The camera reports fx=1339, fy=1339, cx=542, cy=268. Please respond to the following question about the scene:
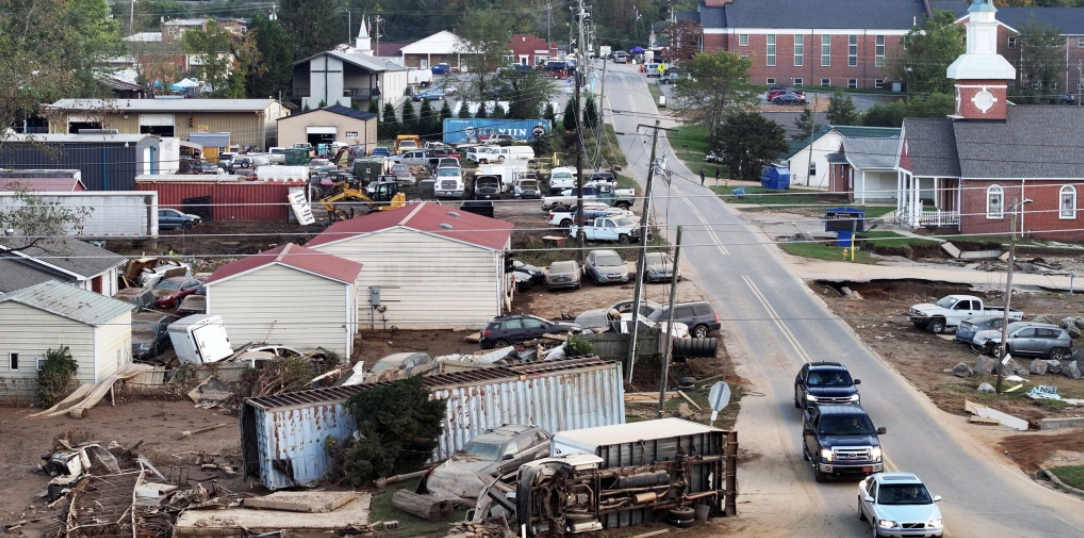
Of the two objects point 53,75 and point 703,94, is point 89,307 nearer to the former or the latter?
point 53,75

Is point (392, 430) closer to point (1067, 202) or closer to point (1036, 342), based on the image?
point (1036, 342)

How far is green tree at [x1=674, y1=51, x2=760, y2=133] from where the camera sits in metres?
87.3

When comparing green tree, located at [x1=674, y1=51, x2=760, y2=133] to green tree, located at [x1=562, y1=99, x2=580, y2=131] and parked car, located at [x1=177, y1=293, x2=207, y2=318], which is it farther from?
parked car, located at [x1=177, y1=293, x2=207, y2=318]

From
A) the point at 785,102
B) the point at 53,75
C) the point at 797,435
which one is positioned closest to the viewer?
the point at 797,435

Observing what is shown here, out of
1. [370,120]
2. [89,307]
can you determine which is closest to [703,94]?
[370,120]

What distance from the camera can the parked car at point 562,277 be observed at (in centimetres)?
4516

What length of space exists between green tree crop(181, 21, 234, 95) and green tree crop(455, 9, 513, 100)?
17.9 meters

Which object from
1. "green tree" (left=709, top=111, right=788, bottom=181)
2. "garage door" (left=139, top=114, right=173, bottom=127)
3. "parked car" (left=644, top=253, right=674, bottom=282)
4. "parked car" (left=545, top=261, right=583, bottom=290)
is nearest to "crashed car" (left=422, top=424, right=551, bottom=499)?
"parked car" (left=545, top=261, right=583, bottom=290)

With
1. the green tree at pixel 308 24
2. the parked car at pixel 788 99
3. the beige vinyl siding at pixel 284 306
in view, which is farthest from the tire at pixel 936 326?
the green tree at pixel 308 24

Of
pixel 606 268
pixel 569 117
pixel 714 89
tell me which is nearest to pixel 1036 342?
pixel 606 268

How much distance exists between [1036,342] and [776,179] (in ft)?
116

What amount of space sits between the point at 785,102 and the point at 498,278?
6690cm

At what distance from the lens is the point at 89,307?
33688 mm

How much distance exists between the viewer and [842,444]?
77.0ft
